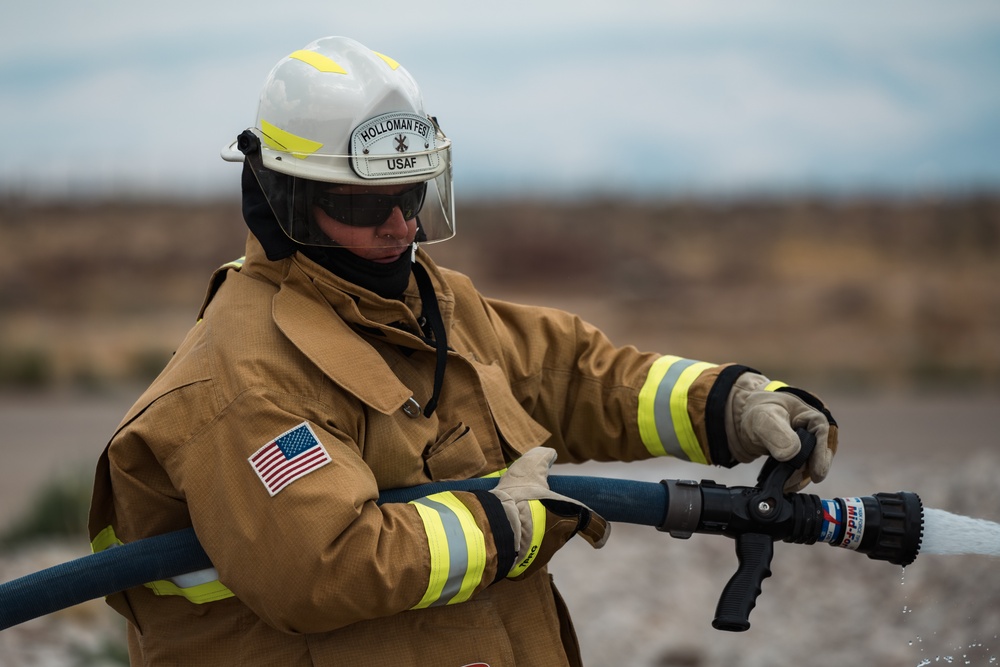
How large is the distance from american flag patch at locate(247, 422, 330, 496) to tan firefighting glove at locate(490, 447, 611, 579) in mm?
425

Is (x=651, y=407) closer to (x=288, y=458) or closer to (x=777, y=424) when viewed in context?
(x=777, y=424)

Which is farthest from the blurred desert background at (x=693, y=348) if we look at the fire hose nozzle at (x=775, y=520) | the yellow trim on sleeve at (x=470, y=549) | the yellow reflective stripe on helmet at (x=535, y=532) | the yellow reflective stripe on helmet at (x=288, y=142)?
the yellow reflective stripe on helmet at (x=288, y=142)

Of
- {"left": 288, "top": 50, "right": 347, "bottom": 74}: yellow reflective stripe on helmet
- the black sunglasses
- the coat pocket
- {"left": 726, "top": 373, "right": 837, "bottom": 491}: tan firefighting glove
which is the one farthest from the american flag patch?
{"left": 726, "top": 373, "right": 837, "bottom": 491}: tan firefighting glove

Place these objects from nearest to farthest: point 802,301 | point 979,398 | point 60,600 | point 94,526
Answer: point 60,600 → point 94,526 → point 979,398 → point 802,301

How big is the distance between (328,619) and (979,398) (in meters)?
12.4

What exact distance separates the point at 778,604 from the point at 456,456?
142 inches

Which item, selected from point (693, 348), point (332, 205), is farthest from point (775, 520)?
point (693, 348)

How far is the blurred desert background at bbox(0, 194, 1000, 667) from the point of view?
530 centimetres

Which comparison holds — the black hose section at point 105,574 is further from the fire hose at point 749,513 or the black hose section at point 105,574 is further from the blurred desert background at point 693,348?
the blurred desert background at point 693,348

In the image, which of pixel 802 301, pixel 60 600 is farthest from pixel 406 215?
pixel 802 301

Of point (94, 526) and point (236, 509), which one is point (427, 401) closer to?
point (236, 509)

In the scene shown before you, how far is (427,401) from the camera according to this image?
2.59 metres

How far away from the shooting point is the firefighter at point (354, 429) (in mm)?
2254

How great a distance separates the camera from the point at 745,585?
272 centimetres
